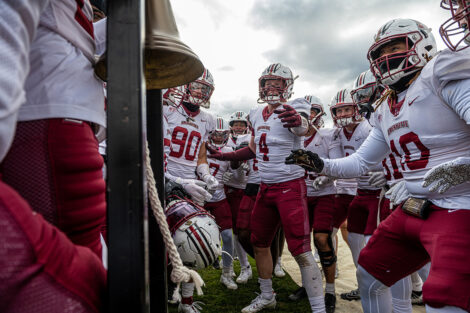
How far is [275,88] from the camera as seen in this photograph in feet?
13.3

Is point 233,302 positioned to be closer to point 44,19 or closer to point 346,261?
point 346,261

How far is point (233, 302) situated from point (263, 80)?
294 centimetres

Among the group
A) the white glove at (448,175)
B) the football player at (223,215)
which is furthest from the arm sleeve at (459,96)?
the football player at (223,215)

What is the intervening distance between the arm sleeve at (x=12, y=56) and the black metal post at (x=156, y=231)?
0.61 metres

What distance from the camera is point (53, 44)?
2.81 feet

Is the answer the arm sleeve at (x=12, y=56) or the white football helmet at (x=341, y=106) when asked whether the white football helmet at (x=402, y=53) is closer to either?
the arm sleeve at (x=12, y=56)

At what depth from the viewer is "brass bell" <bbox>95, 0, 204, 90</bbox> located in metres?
0.98

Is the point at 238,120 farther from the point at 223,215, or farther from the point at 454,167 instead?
the point at 454,167

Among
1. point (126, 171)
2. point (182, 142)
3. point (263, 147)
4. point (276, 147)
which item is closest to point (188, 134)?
point (182, 142)

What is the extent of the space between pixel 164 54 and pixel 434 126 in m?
1.65

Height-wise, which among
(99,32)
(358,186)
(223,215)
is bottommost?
(223,215)

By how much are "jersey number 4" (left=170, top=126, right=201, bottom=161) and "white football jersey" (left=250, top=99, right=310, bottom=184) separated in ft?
2.91

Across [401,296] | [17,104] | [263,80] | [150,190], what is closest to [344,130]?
[263,80]

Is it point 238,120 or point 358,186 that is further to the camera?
point 238,120
